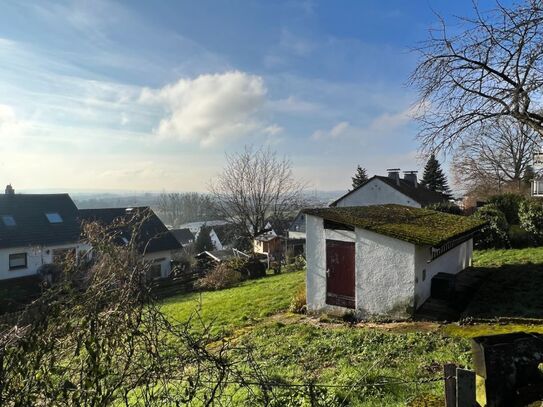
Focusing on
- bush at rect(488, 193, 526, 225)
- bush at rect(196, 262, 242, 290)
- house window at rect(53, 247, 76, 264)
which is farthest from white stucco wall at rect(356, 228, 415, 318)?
bush at rect(488, 193, 526, 225)

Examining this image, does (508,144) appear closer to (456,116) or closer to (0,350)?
(456,116)

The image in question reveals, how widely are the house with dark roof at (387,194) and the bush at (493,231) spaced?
11.8 meters

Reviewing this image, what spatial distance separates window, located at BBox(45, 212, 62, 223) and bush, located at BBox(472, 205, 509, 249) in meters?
29.2

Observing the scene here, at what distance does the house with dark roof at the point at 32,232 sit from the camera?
941 inches

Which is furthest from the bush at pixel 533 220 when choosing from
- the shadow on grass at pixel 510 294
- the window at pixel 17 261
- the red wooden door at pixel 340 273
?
the window at pixel 17 261

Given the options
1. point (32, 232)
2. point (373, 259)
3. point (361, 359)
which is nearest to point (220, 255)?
point (32, 232)

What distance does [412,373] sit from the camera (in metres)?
5.63

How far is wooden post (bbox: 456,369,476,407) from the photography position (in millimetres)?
2932

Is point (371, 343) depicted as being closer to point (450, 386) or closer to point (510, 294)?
point (450, 386)

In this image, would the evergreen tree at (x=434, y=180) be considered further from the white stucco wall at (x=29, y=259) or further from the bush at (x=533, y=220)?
the white stucco wall at (x=29, y=259)

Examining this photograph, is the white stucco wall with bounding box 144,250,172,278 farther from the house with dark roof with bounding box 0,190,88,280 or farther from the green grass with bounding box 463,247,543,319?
the green grass with bounding box 463,247,543,319

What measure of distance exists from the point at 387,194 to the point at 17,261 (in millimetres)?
29653

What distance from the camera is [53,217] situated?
1105 inches

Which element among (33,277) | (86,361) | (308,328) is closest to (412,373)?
(308,328)
